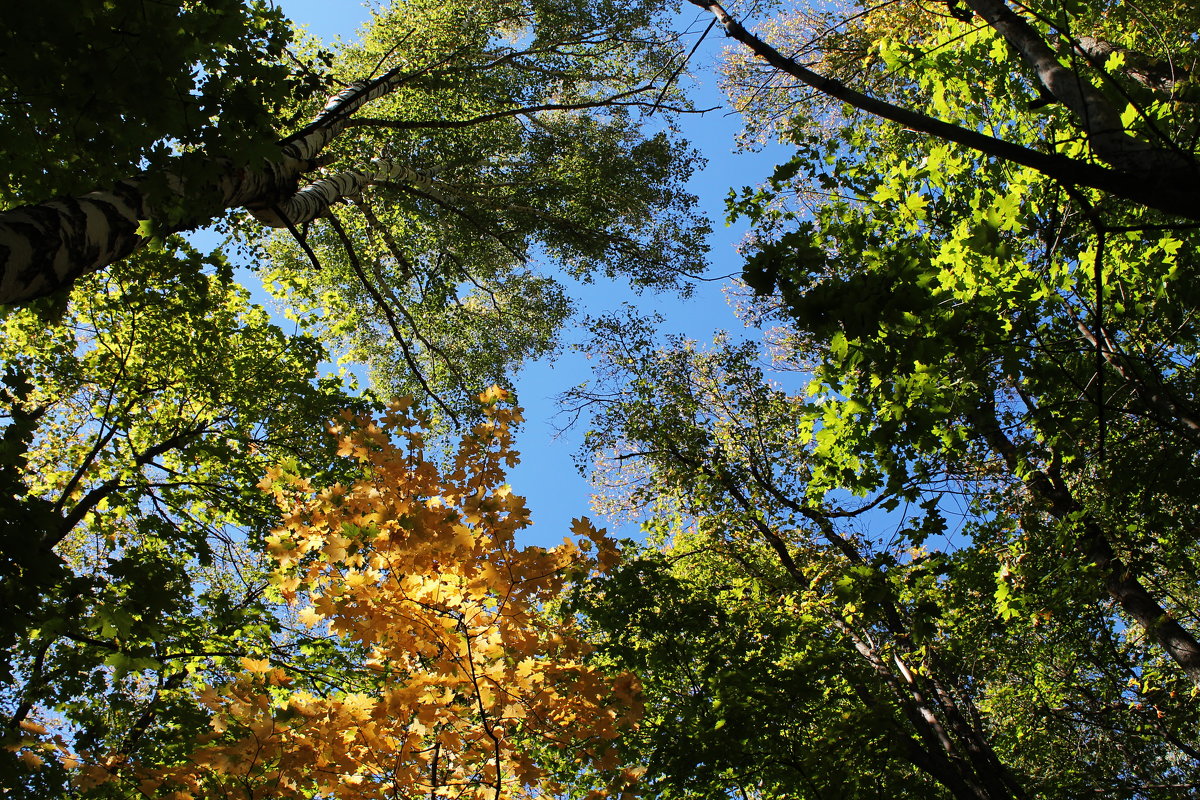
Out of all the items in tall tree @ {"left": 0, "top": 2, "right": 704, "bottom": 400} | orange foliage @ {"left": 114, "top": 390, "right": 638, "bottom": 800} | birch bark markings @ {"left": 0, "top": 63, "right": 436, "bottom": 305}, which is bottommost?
orange foliage @ {"left": 114, "top": 390, "right": 638, "bottom": 800}

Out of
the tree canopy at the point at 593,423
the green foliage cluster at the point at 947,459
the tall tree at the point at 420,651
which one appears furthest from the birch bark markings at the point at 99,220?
the green foliage cluster at the point at 947,459

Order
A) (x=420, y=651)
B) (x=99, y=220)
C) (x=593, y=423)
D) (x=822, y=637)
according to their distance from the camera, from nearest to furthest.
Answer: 1. (x=99, y=220)
2. (x=420, y=651)
3. (x=822, y=637)
4. (x=593, y=423)

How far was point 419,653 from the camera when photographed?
3375mm

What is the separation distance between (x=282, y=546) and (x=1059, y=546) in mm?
5259

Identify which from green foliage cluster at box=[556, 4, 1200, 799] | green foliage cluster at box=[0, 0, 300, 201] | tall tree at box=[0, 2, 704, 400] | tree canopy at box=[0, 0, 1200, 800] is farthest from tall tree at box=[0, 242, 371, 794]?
green foliage cluster at box=[556, 4, 1200, 799]

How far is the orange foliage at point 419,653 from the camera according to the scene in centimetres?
304

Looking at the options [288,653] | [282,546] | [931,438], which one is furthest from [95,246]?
[288,653]

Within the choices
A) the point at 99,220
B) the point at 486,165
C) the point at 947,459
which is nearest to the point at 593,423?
the point at 486,165

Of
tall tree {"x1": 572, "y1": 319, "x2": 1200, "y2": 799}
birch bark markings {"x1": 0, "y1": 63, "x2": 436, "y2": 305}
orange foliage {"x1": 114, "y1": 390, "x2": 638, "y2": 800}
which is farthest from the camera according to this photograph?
tall tree {"x1": 572, "y1": 319, "x2": 1200, "y2": 799}

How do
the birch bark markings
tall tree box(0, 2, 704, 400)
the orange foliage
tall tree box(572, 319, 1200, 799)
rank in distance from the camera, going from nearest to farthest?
the birch bark markings < the orange foliage < tall tree box(572, 319, 1200, 799) < tall tree box(0, 2, 704, 400)

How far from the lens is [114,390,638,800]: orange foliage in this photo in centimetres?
304

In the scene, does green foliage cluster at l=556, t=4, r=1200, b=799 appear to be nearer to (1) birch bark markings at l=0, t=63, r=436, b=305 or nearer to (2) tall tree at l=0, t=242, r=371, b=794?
(1) birch bark markings at l=0, t=63, r=436, b=305

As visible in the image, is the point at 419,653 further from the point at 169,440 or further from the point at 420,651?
the point at 169,440

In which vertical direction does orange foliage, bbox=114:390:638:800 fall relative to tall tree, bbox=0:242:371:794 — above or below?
below
